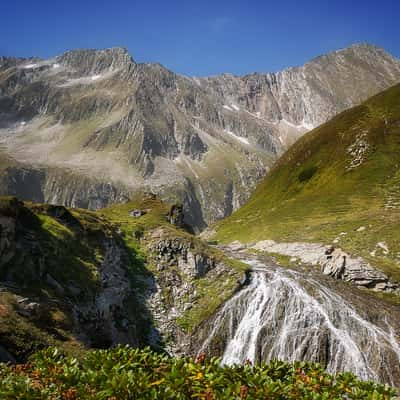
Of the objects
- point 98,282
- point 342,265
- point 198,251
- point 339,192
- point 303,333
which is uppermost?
point 339,192

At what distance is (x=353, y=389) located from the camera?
11.1 metres

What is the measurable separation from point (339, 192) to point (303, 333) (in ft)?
Result: 220

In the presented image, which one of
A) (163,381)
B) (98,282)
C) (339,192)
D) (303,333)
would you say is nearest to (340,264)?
(303,333)

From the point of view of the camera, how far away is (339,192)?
96000mm

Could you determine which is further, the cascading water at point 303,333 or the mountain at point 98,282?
the cascading water at point 303,333

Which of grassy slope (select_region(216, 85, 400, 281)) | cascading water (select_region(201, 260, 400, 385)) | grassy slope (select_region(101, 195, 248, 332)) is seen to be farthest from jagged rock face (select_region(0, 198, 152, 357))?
Answer: grassy slope (select_region(216, 85, 400, 281))

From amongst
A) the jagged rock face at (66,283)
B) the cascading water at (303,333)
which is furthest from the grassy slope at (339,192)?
the jagged rock face at (66,283)

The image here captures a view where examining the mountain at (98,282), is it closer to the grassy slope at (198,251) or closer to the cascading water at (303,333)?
the grassy slope at (198,251)

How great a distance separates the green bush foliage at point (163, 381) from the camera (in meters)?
9.32

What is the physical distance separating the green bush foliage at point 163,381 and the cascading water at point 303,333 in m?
24.1

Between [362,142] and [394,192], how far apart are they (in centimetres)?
2976

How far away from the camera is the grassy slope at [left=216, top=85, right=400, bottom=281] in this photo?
70.1 m

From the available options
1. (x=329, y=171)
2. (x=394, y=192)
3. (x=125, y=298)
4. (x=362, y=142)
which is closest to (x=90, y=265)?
(x=125, y=298)

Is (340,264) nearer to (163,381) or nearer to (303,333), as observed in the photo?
(303,333)
